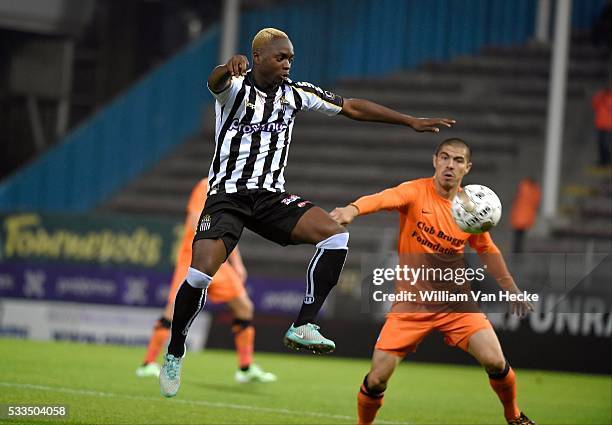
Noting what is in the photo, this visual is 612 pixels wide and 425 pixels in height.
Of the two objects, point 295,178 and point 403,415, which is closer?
point 403,415

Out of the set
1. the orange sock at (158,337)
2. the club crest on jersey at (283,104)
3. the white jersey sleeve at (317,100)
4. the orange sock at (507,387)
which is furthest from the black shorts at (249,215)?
the orange sock at (158,337)

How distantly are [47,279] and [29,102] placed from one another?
7374mm

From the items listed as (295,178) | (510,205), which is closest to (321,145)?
(295,178)

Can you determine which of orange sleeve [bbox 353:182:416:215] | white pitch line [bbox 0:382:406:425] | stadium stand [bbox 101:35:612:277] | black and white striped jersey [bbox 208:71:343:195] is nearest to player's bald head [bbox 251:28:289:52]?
black and white striped jersey [bbox 208:71:343:195]

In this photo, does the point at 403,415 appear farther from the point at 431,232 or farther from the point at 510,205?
the point at 510,205

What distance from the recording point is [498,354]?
25.5 feet

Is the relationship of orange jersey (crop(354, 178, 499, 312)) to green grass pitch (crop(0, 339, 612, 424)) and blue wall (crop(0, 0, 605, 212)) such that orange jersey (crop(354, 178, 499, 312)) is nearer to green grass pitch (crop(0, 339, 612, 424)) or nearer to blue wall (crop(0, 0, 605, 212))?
green grass pitch (crop(0, 339, 612, 424))

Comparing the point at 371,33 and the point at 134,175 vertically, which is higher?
the point at 371,33

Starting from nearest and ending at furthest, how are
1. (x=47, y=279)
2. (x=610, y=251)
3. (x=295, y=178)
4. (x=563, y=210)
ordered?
(x=610, y=251) → (x=47, y=279) → (x=563, y=210) → (x=295, y=178)

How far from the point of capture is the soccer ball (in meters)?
7.54

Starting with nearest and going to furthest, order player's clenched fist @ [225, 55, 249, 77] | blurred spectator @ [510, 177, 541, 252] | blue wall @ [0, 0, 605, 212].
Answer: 1. player's clenched fist @ [225, 55, 249, 77]
2. blurred spectator @ [510, 177, 541, 252]
3. blue wall @ [0, 0, 605, 212]

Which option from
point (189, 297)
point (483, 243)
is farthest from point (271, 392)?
point (189, 297)

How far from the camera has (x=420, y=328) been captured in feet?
25.8

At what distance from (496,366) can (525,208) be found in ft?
35.8
